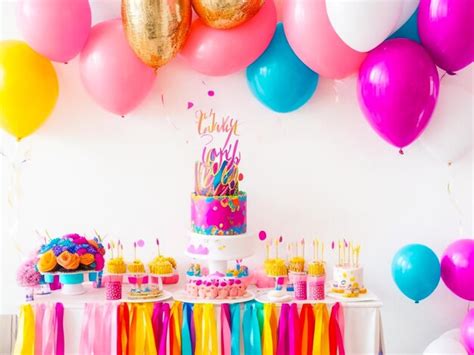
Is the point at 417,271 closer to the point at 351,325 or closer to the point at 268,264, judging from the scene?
the point at 351,325

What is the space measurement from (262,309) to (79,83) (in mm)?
1235

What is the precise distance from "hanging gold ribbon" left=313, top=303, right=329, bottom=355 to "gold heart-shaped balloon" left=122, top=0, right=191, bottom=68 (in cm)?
115

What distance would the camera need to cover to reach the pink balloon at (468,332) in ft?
9.40

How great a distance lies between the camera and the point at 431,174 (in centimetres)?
317

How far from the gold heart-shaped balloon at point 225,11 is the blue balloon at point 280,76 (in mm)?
187

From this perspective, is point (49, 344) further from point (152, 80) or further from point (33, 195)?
point (152, 80)

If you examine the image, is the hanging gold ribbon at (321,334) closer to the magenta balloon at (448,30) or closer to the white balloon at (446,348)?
the white balloon at (446,348)

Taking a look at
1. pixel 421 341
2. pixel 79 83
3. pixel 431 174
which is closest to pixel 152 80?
pixel 79 83

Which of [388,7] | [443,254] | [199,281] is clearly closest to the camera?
[388,7]

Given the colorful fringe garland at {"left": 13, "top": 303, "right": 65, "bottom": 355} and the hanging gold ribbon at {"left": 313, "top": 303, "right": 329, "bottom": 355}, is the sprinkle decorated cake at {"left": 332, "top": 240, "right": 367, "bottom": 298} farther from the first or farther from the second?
the colorful fringe garland at {"left": 13, "top": 303, "right": 65, "bottom": 355}

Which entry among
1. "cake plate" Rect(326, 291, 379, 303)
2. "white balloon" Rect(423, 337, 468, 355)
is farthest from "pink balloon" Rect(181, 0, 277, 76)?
"white balloon" Rect(423, 337, 468, 355)

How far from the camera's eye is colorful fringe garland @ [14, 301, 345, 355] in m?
2.75

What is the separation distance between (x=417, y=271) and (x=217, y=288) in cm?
79

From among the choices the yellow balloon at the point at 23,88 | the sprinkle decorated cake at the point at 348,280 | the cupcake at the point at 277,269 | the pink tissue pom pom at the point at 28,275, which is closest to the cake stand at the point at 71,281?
the pink tissue pom pom at the point at 28,275
